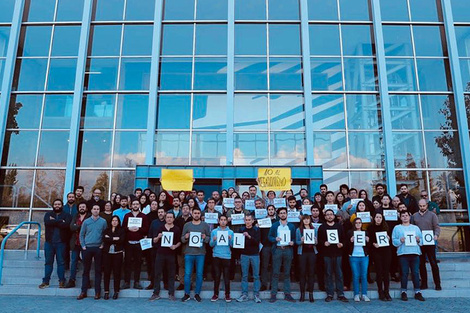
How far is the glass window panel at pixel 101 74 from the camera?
15141mm

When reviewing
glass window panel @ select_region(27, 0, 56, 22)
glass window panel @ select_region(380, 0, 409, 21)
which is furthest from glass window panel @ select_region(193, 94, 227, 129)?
glass window panel @ select_region(380, 0, 409, 21)

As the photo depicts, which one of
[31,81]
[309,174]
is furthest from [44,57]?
[309,174]

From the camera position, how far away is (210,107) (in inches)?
584

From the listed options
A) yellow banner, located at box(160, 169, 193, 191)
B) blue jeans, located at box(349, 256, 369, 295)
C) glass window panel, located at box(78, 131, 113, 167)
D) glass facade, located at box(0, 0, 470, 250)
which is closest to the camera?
blue jeans, located at box(349, 256, 369, 295)

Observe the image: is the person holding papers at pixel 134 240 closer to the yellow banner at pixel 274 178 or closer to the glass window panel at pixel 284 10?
the yellow banner at pixel 274 178

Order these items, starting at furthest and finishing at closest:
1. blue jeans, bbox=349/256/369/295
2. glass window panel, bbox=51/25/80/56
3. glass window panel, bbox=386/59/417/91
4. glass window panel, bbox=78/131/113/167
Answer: glass window panel, bbox=51/25/80/56
glass window panel, bbox=386/59/417/91
glass window panel, bbox=78/131/113/167
blue jeans, bbox=349/256/369/295

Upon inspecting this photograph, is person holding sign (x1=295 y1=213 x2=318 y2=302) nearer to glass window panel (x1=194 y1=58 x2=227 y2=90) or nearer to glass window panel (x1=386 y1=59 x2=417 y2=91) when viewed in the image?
glass window panel (x1=194 y1=58 x2=227 y2=90)

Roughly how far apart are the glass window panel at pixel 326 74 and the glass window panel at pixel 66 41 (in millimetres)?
10309

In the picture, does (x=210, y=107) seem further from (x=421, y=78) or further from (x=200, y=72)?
(x=421, y=78)

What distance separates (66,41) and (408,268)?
15.6 meters

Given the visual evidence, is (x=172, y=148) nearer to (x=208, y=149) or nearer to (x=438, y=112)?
(x=208, y=149)

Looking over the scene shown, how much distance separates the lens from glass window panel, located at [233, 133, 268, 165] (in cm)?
1413

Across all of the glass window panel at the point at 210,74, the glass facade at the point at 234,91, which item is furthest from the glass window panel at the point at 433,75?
the glass window panel at the point at 210,74

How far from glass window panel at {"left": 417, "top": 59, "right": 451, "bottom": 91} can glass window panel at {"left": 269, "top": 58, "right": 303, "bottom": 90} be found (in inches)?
203
